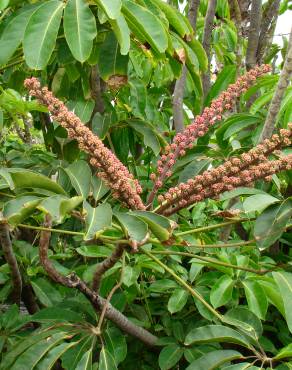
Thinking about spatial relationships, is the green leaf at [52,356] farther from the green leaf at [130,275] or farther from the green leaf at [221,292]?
the green leaf at [221,292]

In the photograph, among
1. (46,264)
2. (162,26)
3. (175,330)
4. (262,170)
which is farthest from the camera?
(175,330)

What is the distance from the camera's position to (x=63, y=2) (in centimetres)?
117

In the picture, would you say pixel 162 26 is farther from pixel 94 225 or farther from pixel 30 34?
pixel 94 225

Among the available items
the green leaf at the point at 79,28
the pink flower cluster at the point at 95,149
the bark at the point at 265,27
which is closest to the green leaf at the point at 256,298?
the pink flower cluster at the point at 95,149

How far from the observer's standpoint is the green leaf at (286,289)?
96 centimetres

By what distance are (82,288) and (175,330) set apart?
1.00 ft

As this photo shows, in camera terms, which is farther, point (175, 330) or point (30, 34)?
point (175, 330)

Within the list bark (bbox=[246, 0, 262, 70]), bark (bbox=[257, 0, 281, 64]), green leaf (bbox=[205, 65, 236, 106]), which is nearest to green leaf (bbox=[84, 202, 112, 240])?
green leaf (bbox=[205, 65, 236, 106])

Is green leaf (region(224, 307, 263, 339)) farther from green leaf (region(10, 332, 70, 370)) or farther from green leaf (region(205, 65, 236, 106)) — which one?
green leaf (region(205, 65, 236, 106))

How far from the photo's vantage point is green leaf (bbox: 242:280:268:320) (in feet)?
3.77

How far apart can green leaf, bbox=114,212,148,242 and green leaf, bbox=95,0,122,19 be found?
1.25 ft

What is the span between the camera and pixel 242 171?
944 millimetres

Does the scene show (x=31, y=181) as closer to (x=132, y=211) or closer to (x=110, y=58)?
(x=132, y=211)

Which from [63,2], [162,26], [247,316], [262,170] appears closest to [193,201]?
[262,170]
